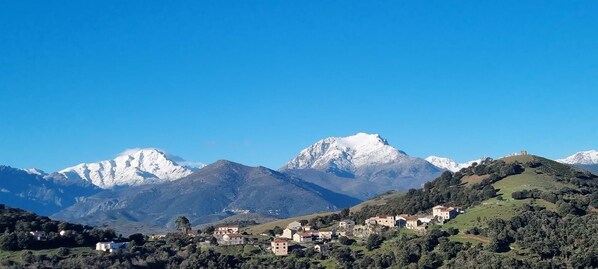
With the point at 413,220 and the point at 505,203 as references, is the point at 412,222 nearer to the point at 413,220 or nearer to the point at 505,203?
the point at 413,220

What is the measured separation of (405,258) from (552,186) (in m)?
58.1

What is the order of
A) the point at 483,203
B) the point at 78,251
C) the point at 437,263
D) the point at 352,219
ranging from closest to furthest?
the point at 437,263, the point at 78,251, the point at 483,203, the point at 352,219

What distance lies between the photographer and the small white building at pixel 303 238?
459 ft

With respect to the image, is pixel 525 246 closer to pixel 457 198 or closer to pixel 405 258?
pixel 405 258

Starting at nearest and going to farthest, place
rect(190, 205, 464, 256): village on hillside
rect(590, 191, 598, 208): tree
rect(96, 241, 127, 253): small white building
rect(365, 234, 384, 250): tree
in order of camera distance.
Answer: rect(96, 241, 127, 253): small white building, rect(365, 234, 384, 250): tree, rect(190, 205, 464, 256): village on hillside, rect(590, 191, 598, 208): tree

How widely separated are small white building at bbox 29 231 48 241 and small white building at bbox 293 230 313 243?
46.7 meters

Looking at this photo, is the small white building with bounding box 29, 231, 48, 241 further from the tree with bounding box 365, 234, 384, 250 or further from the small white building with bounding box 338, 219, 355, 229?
the small white building with bounding box 338, 219, 355, 229

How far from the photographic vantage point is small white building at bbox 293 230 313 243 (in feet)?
459

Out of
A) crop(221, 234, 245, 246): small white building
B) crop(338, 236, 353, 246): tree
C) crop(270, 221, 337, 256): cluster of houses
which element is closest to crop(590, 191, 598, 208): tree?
crop(338, 236, 353, 246): tree

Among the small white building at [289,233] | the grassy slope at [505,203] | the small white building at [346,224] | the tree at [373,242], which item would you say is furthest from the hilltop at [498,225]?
the small white building at [289,233]

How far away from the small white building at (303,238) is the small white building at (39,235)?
46.7 metres

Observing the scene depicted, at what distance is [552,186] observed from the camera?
15650 centimetres

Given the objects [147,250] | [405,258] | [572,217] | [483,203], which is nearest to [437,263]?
[405,258]

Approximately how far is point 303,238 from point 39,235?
4883 centimetres
